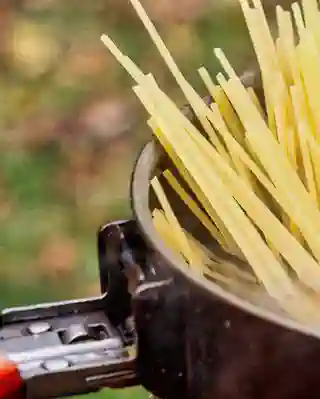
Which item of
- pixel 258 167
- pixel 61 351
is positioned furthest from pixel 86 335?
pixel 258 167

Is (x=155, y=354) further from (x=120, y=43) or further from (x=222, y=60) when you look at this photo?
(x=120, y=43)

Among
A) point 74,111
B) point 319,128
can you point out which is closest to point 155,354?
point 319,128

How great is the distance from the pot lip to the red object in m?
0.09

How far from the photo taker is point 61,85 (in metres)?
0.94

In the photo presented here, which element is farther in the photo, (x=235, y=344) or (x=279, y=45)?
(x=279, y=45)

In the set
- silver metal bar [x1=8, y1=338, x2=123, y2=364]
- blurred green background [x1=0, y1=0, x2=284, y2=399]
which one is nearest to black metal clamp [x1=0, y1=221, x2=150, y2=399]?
silver metal bar [x1=8, y1=338, x2=123, y2=364]

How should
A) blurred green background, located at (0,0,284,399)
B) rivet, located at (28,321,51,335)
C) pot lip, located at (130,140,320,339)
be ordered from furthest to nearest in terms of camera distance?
blurred green background, located at (0,0,284,399) < rivet, located at (28,321,51,335) < pot lip, located at (130,140,320,339)

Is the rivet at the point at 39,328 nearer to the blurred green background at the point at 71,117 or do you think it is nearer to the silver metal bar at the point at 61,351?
the silver metal bar at the point at 61,351

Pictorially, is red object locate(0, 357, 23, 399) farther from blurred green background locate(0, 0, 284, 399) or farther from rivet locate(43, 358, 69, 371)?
blurred green background locate(0, 0, 284, 399)

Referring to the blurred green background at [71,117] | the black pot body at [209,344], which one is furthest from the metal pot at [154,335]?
the blurred green background at [71,117]

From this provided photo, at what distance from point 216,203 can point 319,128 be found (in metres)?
0.07

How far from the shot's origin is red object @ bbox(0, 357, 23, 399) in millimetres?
347

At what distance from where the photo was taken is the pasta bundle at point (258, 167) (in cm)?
39

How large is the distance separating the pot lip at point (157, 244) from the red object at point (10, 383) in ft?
0.28
